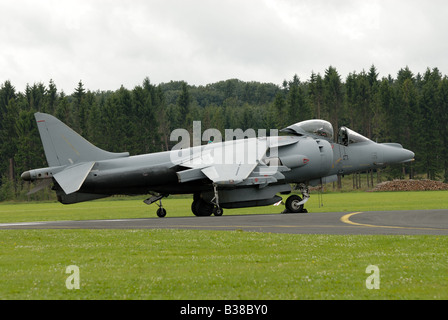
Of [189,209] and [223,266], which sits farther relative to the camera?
[189,209]

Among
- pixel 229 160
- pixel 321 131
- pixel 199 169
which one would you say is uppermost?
pixel 321 131

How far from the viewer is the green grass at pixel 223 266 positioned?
30.2ft

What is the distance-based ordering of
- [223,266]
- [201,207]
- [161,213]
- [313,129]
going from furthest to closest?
[313,129] < [161,213] < [201,207] < [223,266]

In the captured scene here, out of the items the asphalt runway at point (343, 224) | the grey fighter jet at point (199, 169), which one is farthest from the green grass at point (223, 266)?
the grey fighter jet at point (199, 169)

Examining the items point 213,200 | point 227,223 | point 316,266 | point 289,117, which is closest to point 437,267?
point 316,266

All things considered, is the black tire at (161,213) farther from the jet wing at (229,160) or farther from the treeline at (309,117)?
the treeline at (309,117)

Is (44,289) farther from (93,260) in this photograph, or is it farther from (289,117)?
(289,117)

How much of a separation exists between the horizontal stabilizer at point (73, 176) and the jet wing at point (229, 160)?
4.43m

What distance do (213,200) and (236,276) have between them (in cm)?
1920

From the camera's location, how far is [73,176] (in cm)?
2861

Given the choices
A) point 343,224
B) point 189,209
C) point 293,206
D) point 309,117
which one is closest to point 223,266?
point 343,224

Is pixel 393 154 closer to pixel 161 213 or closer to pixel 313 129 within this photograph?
pixel 313 129

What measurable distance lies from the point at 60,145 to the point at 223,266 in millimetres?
19535
